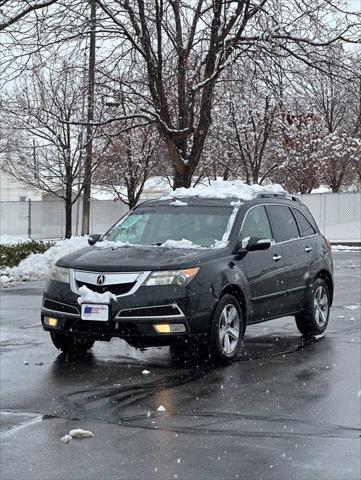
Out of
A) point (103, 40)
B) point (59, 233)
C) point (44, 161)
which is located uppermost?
point (103, 40)

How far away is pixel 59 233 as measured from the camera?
131 feet

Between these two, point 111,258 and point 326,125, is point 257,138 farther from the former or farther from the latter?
point 111,258

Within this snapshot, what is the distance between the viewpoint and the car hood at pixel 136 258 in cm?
831

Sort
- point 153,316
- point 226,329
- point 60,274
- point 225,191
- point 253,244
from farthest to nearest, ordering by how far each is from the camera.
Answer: point 225,191
point 253,244
point 60,274
point 226,329
point 153,316

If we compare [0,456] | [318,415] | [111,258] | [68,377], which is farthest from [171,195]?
[0,456]

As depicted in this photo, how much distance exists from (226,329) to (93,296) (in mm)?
1421

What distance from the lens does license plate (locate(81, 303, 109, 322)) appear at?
818 centimetres

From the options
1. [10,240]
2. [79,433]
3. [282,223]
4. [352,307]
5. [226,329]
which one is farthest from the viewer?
[10,240]

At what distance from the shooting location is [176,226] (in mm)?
9469

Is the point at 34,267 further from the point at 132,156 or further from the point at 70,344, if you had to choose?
the point at 132,156

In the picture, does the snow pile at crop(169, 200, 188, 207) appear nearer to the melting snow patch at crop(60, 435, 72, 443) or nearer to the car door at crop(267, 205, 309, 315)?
the car door at crop(267, 205, 309, 315)

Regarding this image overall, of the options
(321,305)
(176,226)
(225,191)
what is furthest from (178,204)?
(321,305)

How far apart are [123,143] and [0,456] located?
88.7 ft

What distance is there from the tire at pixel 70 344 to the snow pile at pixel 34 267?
8565mm
